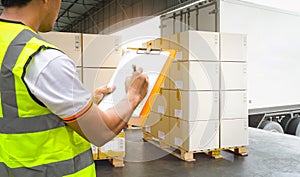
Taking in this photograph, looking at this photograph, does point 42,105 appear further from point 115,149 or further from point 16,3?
point 115,149

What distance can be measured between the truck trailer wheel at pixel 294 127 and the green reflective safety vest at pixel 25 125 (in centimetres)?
630

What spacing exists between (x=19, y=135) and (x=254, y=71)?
5.06m

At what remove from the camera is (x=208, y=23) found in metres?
5.15

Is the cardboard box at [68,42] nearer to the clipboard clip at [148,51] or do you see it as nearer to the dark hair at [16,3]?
the clipboard clip at [148,51]

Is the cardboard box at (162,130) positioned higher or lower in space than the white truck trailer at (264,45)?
lower

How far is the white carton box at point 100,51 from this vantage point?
3.89 m

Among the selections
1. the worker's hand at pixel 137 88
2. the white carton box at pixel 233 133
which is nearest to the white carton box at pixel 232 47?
the white carton box at pixel 233 133

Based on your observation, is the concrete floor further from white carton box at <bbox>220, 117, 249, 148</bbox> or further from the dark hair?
the dark hair

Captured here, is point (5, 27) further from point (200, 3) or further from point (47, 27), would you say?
point (200, 3)

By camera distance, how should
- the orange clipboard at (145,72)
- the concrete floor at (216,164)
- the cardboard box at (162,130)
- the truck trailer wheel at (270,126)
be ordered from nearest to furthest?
the orange clipboard at (145,72)
the concrete floor at (216,164)
the cardboard box at (162,130)
the truck trailer wheel at (270,126)

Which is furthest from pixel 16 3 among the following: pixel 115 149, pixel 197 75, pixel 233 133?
pixel 233 133

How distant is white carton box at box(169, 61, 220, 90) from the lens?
4.21 meters

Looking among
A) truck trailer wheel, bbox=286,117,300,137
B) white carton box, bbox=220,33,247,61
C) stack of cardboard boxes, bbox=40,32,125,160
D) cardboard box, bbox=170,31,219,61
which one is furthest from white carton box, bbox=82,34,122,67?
truck trailer wheel, bbox=286,117,300,137

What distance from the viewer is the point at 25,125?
0.88 metres
